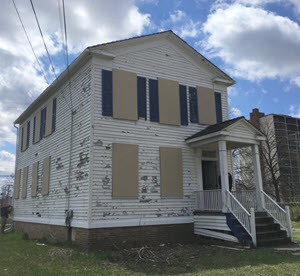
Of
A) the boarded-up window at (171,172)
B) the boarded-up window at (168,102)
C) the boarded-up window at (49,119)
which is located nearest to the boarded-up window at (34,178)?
the boarded-up window at (49,119)

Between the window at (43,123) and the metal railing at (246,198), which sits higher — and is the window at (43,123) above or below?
above

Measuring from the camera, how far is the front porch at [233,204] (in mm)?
10227

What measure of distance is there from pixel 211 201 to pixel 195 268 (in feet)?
14.0

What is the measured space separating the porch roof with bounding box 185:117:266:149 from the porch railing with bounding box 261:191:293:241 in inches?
90.1

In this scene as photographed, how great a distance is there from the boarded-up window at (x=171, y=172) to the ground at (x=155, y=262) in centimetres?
211

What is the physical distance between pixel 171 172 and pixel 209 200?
1737mm

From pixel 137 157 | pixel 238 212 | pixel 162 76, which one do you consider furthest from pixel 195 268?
pixel 162 76

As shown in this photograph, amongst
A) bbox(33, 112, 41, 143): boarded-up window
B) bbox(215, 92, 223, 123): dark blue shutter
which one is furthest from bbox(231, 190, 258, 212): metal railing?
bbox(33, 112, 41, 143): boarded-up window

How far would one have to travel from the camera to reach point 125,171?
11.1m

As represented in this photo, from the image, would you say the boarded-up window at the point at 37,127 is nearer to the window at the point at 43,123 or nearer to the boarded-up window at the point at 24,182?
the window at the point at 43,123

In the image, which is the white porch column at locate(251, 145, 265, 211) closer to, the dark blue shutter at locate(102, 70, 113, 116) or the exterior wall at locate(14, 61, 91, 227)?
the dark blue shutter at locate(102, 70, 113, 116)

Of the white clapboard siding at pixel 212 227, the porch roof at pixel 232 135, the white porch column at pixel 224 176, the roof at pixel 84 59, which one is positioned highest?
the roof at pixel 84 59

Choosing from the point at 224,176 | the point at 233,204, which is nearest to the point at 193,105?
the point at 224,176

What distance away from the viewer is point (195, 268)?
7523 millimetres
